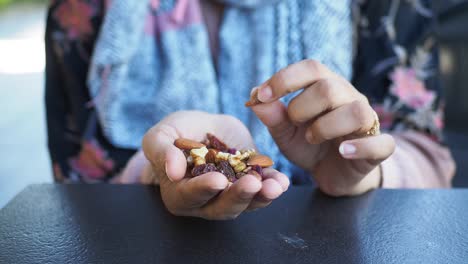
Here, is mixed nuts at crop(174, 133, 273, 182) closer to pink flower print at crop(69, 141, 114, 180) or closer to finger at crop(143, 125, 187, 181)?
finger at crop(143, 125, 187, 181)

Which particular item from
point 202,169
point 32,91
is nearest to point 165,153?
point 202,169

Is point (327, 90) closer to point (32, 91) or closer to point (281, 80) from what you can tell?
point (281, 80)

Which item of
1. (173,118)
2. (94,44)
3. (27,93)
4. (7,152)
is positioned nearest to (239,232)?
(173,118)

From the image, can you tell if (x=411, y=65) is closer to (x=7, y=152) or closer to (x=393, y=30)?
(x=393, y=30)

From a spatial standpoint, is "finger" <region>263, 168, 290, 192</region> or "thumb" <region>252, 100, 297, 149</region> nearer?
"finger" <region>263, 168, 290, 192</region>

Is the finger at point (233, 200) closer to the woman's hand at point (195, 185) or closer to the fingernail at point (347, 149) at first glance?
the woman's hand at point (195, 185)

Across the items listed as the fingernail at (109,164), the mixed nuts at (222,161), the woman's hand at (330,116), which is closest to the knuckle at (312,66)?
the woman's hand at (330,116)

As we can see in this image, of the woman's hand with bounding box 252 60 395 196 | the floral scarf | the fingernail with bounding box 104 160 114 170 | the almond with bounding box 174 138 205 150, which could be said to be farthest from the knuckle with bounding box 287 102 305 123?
the fingernail with bounding box 104 160 114 170
